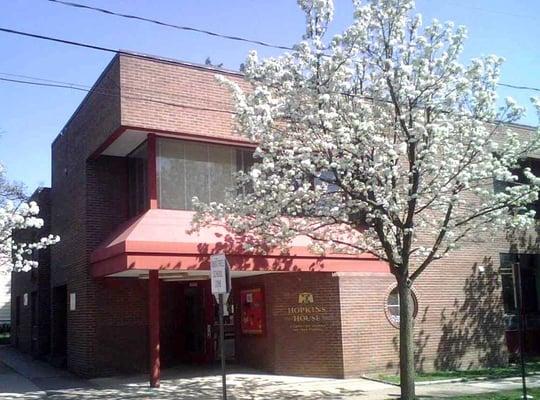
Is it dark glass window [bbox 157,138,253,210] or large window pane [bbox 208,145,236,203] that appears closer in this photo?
dark glass window [bbox 157,138,253,210]

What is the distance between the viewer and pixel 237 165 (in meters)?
16.3

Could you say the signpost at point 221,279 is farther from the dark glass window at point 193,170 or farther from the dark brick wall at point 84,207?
the dark brick wall at point 84,207

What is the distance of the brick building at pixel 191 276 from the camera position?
14.8 m

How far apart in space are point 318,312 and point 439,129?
256 inches

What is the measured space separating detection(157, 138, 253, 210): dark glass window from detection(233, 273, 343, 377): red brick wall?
9.27ft

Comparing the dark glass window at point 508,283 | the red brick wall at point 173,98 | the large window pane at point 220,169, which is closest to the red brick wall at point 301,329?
the large window pane at point 220,169

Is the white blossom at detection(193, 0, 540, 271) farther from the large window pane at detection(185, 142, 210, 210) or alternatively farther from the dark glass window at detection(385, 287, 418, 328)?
the dark glass window at detection(385, 287, 418, 328)

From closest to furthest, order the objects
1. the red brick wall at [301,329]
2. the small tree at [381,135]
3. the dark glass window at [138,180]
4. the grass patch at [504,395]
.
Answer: the small tree at [381,135]
the grass patch at [504,395]
the red brick wall at [301,329]
the dark glass window at [138,180]

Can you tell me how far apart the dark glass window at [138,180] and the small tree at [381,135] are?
15.9 ft

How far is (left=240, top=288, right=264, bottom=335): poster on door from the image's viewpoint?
16.8m

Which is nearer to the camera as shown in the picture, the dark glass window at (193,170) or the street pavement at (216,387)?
the street pavement at (216,387)

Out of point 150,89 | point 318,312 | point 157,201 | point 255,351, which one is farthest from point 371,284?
point 150,89

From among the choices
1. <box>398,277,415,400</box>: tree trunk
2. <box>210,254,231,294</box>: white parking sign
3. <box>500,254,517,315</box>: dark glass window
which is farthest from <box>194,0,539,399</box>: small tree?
<box>500,254,517,315</box>: dark glass window

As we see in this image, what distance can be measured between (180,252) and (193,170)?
9.03ft
